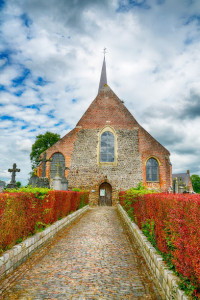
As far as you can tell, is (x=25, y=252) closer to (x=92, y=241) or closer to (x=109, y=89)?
(x=92, y=241)

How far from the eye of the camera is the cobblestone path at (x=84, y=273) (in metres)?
3.17

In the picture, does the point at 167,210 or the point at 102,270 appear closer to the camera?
the point at 167,210

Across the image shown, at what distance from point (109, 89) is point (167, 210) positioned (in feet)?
67.5

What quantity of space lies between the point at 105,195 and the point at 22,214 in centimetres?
1570

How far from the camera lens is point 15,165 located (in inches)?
451

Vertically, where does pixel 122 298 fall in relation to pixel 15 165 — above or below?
below

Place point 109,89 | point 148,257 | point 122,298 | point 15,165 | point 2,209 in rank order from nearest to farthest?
point 122,298 → point 2,209 → point 148,257 → point 15,165 → point 109,89

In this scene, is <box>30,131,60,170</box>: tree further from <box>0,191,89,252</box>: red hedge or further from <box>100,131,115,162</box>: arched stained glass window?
<box>0,191,89,252</box>: red hedge

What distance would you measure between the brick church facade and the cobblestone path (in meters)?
13.3

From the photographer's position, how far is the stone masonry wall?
19359 mm

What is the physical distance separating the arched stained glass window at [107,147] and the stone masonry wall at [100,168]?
58 cm

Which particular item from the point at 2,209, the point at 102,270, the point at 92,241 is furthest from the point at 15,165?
the point at 102,270

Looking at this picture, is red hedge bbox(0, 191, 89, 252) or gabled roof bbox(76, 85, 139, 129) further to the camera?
gabled roof bbox(76, 85, 139, 129)

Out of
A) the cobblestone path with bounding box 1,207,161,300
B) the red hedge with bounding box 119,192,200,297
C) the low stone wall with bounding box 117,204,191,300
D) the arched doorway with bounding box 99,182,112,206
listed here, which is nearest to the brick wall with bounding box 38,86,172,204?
the arched doorway with bounding box 99,182,112,206
